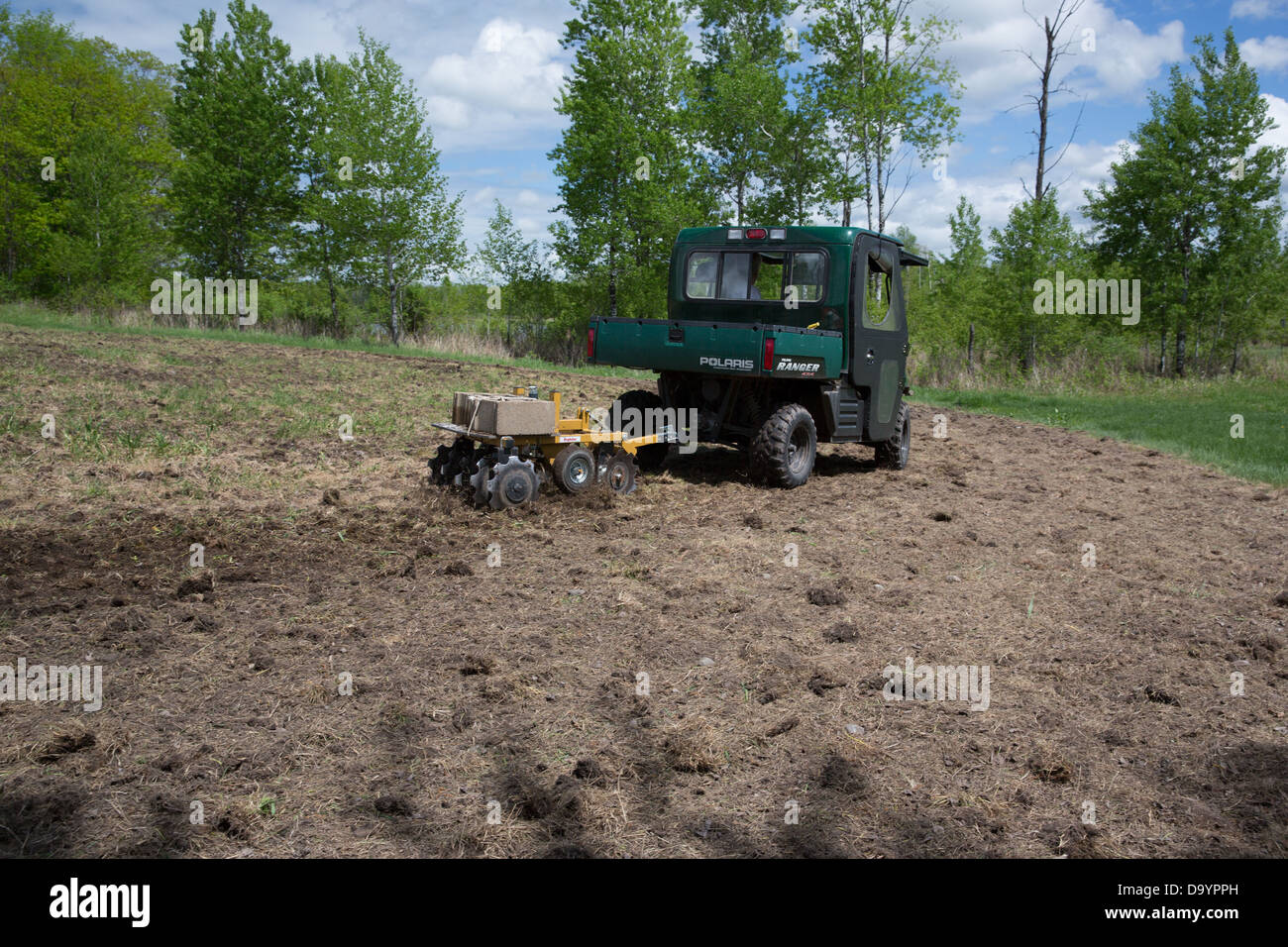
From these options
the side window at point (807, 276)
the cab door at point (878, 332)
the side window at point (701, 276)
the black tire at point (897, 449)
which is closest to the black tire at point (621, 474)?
the side window at point (701, 276)

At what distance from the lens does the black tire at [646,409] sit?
364 inches

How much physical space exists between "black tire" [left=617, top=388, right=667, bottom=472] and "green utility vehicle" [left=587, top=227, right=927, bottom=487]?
14mm

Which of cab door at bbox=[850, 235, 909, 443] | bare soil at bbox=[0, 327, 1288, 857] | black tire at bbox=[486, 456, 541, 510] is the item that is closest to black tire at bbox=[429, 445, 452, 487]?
bare soil at bbox=[0, 327, 1288, 857]

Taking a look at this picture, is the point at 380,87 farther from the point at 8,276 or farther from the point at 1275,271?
the point at 1275,271

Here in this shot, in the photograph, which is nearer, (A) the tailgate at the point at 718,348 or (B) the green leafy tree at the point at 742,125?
(A) the tailgate at the point at 718,348

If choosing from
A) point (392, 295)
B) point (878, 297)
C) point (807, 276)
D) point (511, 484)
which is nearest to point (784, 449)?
point (807, 276)

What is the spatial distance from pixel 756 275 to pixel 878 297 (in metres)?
1.45

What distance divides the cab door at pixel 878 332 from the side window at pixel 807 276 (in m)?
0.34

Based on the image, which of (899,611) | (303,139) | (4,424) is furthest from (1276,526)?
(303,139)

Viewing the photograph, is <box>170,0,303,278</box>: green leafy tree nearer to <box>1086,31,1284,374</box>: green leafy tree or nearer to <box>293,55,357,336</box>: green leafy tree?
<box>293,55,357,336</box>: green leafy tree

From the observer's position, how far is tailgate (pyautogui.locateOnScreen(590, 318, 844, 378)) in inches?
315

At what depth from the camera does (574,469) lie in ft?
25.9

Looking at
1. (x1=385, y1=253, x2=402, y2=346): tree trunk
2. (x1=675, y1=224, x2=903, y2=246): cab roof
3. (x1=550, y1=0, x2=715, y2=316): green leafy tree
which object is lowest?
(x1=675, y1=224, x2=903, y2=246): cab roof

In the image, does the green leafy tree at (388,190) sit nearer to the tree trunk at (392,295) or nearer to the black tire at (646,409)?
the tree trunk at (392,295)
